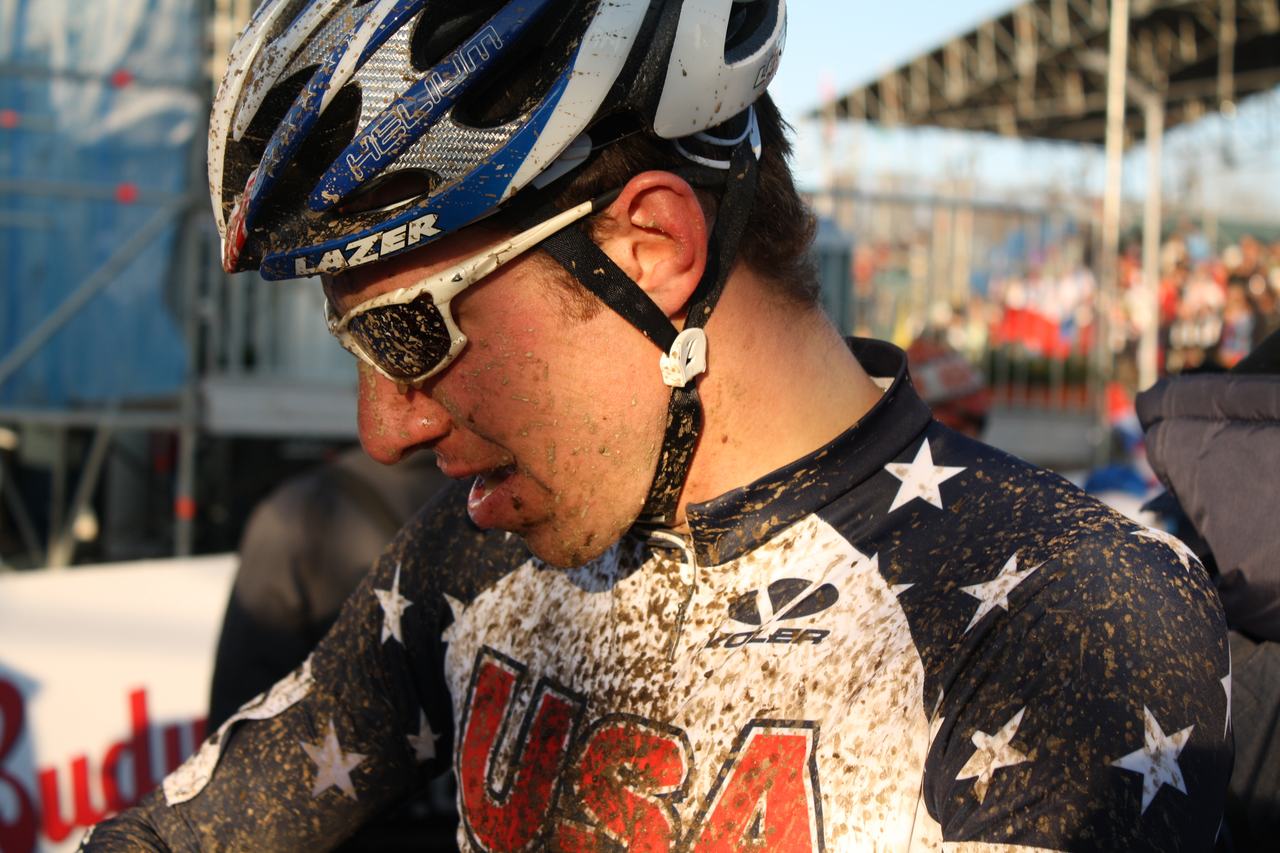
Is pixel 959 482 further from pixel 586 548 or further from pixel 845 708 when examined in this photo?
pixel 586 548

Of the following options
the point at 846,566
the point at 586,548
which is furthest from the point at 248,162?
the point at 846,566

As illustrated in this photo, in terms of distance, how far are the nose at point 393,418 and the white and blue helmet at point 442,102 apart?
0.20 meters

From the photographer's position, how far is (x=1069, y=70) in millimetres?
15922

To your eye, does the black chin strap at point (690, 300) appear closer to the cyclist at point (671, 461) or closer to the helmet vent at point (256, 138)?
the cyclist at point (671, 461)

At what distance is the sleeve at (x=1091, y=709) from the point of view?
3.80 feet

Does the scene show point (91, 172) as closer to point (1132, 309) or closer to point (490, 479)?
point (490, 479)

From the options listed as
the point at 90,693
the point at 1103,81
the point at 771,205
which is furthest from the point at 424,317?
the point at 1103,81

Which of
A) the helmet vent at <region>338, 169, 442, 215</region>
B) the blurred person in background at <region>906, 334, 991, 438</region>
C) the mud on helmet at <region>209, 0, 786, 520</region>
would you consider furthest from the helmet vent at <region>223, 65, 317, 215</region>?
the blurred person in background at <region>906, 334, 991, 438</region>

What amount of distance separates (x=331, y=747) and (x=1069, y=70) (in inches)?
637

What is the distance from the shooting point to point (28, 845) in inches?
136

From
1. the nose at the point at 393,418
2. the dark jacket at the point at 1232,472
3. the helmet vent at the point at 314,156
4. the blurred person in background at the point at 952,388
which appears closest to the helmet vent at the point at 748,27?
the helmet vent at the point at 314,156

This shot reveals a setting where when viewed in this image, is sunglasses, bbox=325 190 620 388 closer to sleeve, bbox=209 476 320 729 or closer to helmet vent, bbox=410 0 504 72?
helmet vent, bbox=410 0 504 72

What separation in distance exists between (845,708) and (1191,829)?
36 cm

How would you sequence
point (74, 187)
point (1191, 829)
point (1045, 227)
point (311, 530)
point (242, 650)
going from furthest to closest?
point (1045, 227) → point (74, 187) → point (311, 530) → point (242, 650) → point (1191, 829)
